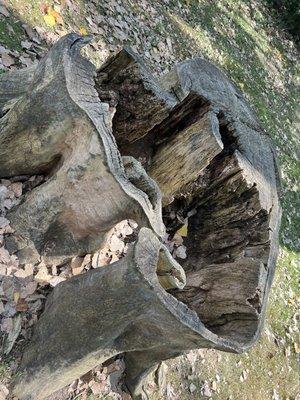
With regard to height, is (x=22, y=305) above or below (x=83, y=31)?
below

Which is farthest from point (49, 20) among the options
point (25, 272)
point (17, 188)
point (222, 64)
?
point (222, 64)

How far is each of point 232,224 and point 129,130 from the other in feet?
3.75

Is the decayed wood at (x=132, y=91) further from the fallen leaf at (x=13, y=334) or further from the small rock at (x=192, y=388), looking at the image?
the small rock at (x=192, y=388)

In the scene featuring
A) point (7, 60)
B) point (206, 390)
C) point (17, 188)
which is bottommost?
point (206, 390)

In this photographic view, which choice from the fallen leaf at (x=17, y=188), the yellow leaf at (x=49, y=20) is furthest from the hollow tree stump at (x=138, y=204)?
the yellow leaf at (x=49, y=20)

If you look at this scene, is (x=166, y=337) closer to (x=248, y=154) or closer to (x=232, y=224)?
(x=232, y=224)

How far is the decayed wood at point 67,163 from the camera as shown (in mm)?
2885

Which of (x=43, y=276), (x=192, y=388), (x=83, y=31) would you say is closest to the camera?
(x=43, y=276)

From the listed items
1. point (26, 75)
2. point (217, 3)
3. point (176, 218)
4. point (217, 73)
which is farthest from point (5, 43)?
point (217, 3)

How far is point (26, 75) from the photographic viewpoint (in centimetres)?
357

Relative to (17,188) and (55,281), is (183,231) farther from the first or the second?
(17,188)

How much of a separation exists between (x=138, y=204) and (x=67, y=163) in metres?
0.53

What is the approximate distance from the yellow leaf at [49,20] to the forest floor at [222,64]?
0.01 m

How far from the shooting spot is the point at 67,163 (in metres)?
3.05
